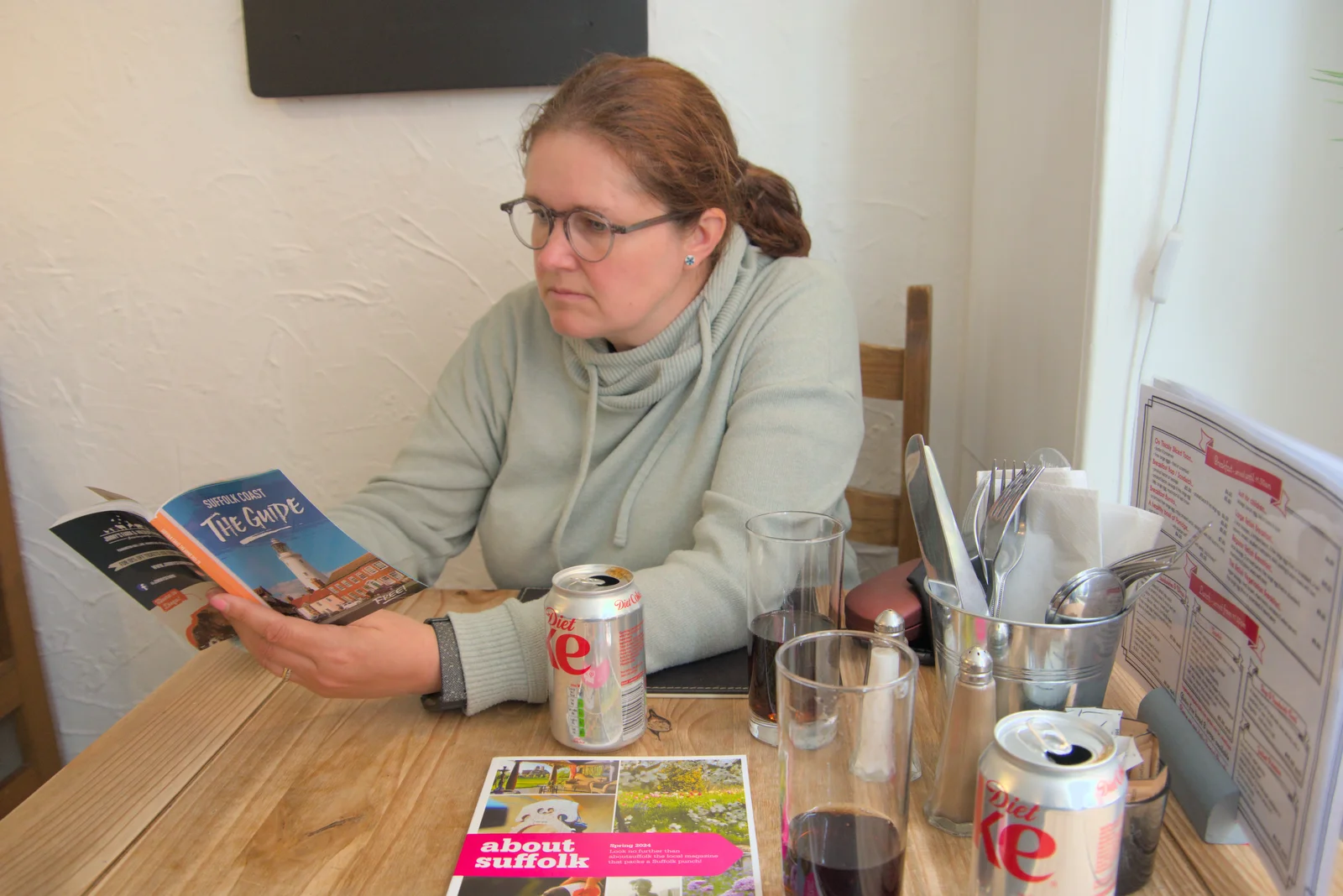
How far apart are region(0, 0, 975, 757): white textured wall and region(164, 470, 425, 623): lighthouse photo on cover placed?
0.88 meters

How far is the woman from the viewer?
1098 millimetres

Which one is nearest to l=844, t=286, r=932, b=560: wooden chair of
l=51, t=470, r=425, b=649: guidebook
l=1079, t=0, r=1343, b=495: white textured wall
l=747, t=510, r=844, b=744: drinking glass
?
l=1079, t=0, r=1343, b=495: white textured wall

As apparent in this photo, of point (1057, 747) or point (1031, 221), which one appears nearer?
point (1057, 747)

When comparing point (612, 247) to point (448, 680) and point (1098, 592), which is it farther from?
point (1098, 592)

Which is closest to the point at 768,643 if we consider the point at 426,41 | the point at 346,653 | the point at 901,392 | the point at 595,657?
the point at 595,657

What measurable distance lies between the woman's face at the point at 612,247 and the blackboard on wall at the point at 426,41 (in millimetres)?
470

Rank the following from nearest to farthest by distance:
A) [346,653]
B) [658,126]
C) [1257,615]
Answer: [1257,615]
[346,653]
[658,126]

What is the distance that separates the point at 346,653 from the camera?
0.85 meters

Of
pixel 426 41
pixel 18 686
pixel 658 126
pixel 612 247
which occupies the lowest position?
pixel 18 686

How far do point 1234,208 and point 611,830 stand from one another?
2.89 ft

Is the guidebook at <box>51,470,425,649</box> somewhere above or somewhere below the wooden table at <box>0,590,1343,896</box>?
above

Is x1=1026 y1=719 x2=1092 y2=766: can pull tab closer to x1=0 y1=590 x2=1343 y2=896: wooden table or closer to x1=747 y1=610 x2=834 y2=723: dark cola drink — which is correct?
x1=0 y1=590 x2=1343 y2=896: wooden table

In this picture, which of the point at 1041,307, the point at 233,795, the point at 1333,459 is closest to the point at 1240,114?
the point at 1041,307

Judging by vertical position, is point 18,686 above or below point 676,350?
below
